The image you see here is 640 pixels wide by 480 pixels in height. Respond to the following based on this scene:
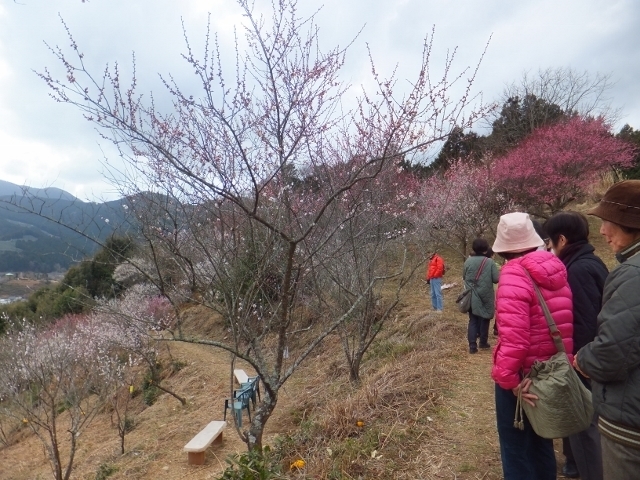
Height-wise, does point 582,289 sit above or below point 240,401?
above

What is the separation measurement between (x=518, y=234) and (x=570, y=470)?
5.62 feet

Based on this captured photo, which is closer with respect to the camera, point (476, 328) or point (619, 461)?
point (619, 461)

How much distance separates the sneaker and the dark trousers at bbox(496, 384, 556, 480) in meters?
0.68

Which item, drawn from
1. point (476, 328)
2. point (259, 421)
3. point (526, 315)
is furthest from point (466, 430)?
point (476, 328)

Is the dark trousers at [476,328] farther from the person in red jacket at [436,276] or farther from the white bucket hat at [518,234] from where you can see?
the white bucket hat at [518,234]

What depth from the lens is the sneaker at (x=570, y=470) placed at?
2.84 metres

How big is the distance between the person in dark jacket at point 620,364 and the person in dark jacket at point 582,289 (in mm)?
768

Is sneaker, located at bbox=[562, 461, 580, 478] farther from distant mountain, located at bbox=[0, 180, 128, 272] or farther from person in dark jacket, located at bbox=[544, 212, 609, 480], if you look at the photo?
distant mountain, located at bbox=[0, 180, 128, 272]

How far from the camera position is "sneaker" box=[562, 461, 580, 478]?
284cm

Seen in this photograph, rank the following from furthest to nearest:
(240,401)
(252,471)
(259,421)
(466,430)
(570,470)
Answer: (240,401) → (466,430) → (259,421) → (570,470) → (252,471)

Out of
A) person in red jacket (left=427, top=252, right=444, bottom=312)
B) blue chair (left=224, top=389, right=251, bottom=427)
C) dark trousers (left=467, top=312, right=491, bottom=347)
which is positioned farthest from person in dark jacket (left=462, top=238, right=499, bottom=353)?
blue chair (left=224, top=389, right=251, bottom=427)

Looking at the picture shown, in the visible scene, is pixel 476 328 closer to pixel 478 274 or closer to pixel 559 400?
pixel 478 274

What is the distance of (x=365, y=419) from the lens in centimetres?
396

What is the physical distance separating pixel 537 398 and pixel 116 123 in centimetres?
289
